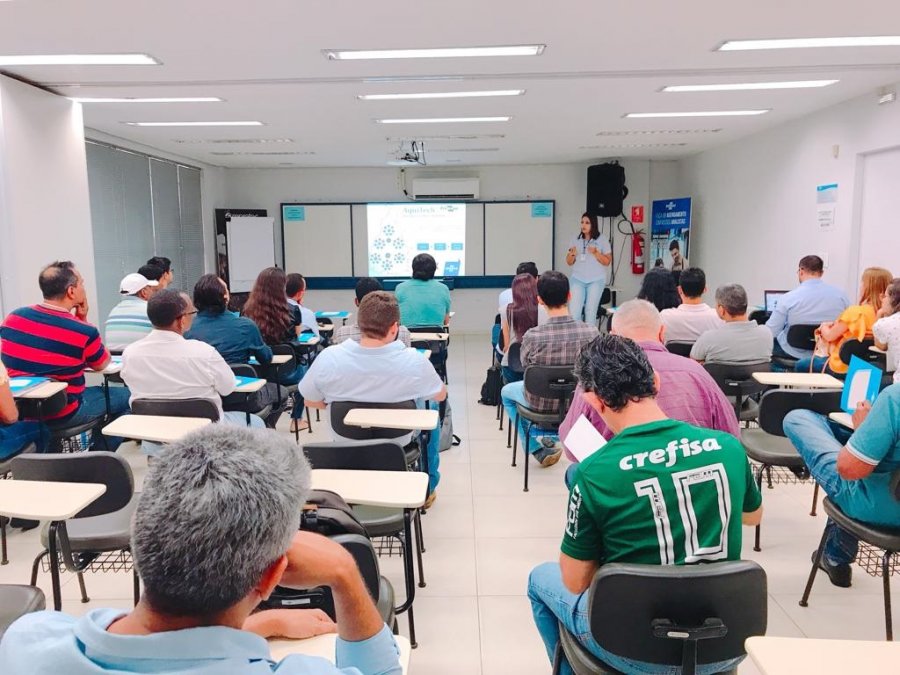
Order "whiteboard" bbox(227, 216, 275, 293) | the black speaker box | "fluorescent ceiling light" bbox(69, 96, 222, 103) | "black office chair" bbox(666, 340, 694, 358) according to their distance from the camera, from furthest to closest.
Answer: "whiteboard" bbox(227, 216, 275, 293) < the black speaker box < "fluorescent ceiling light" bbox(69, 96, 222, 103) < "black office chair" bbox(666, 340, 694, 358)

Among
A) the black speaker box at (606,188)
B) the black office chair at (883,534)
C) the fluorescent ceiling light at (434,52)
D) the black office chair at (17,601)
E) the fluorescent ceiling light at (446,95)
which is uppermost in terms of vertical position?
the fluorescent ceiling light at (446,95)

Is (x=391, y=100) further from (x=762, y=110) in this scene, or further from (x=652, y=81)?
(x=762, y=110)

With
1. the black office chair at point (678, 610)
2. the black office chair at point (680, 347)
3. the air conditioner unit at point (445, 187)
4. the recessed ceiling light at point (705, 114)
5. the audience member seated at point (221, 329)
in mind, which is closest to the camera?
the black office chair at point (678, 610)

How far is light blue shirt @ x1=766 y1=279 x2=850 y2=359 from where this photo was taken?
5.43 meters

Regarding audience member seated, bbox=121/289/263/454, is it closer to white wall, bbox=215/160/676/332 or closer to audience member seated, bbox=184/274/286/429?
audience member seated, bbox=184/274/286/429

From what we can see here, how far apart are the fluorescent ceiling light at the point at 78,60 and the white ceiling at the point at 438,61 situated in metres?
0.11

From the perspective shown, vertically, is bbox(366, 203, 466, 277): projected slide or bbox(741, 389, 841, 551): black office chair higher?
bbox(366, 203, 466, 277): projected slide

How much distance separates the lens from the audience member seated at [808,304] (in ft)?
17.8

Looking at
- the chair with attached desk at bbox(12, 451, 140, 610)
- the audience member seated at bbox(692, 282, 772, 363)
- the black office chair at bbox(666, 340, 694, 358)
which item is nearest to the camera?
the chair with attached desk at bbox(12, 451, 140, 610)

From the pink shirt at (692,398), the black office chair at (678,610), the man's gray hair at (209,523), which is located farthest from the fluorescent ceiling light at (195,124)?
the man's gray hair at (209,523)

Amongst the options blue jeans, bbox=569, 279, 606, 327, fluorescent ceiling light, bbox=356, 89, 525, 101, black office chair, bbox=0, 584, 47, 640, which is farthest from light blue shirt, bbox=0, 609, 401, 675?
blue jeans, bbox=569, 279, 606, 327

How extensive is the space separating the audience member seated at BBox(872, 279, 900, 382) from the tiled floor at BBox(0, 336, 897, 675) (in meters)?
0.95

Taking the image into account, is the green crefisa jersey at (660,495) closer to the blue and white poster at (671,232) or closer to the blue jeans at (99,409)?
the blue jeans at (99,409)

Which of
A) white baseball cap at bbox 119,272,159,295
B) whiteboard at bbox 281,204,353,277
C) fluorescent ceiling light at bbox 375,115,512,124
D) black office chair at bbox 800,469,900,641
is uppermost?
fluorescent ceiling light at bbox 375,115,512,124
